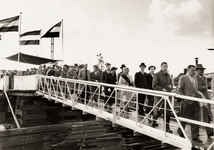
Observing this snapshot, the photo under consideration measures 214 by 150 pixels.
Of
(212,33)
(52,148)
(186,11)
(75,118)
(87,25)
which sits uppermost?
(87,25)

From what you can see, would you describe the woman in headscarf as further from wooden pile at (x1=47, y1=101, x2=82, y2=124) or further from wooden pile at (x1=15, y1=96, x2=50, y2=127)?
wooden pile at (x1=15, y1=96, x2=50, y2=127)

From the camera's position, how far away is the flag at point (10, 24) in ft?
38.0

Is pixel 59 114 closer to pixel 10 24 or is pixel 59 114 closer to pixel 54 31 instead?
pixel 54 31

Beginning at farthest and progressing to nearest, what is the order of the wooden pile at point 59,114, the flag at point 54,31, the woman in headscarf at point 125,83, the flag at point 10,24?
the flag at point 54,31 → the wooden pile at point 59,114 → the flag at point 10,24 → the woman in headscarf at point 125,83

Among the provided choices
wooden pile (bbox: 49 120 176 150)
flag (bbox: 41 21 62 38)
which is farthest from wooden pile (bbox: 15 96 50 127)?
flag (bbox: 41 21 62 38)

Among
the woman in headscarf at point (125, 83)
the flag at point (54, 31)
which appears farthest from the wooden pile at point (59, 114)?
the woman in headscarf at point (125, 83)

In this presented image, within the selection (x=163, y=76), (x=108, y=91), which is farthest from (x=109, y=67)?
(x=163, y=76)

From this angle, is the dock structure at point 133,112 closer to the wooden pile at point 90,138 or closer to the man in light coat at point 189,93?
the man in light coat at point 189,93

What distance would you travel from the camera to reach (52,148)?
1043 centimetres

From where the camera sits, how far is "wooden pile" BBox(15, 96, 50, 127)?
11359 millimetres

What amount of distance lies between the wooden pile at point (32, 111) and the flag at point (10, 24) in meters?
3.80

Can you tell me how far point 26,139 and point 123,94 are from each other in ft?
19.6

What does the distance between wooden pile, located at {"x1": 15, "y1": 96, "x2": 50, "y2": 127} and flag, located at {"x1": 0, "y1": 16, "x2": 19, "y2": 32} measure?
380 centimetres

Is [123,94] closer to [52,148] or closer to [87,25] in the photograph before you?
[52,148]
